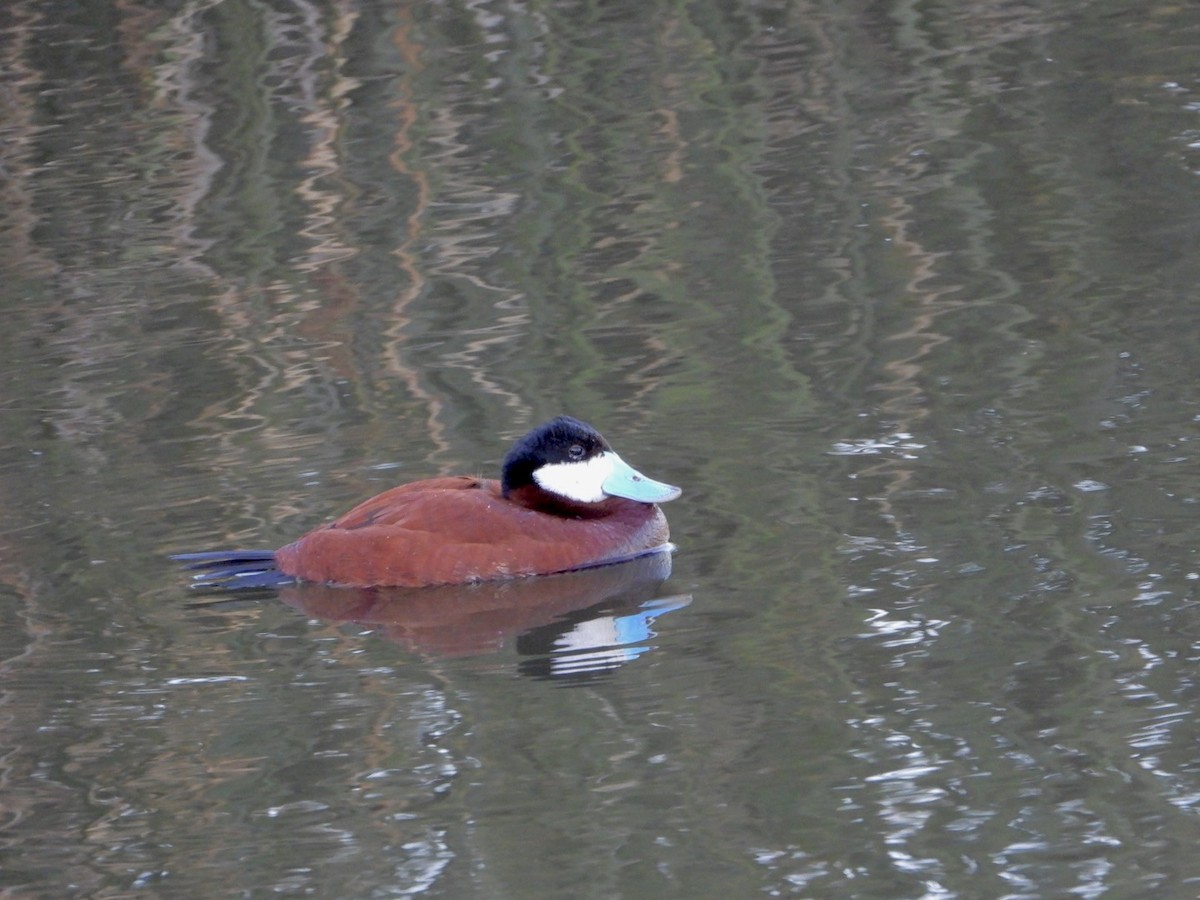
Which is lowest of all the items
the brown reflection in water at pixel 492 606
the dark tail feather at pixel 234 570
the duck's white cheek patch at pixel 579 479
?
the brown reflection in water at pixel 492 606

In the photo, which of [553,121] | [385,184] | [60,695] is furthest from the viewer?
[553,121]

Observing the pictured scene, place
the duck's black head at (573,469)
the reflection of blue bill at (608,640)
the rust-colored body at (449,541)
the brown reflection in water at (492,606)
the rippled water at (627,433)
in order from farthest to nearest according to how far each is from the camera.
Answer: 1. the duck's black head at (573,469)
2. the rust-colored body at (449,541)
3. the brown reflection in water at (492,606)
4. the reflection of blue bill at (608,640)
5. the rippled water at (627,433)

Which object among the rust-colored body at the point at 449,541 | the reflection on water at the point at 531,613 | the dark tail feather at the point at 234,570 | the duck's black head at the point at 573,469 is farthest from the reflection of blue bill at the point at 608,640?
the dark tail feather at the point at 234,570

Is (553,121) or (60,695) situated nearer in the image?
(60,695)

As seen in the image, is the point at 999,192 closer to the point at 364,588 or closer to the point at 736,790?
the point at 364,588

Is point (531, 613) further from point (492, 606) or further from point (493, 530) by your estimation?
point (493, 530)

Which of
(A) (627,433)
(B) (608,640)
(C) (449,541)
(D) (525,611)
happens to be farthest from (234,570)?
(A) (627,433)

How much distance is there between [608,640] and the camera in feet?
18.7

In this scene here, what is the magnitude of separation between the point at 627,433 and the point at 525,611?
1.48m

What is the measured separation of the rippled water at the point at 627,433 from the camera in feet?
15.0

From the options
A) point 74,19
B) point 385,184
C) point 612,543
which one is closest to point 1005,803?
point 612,543

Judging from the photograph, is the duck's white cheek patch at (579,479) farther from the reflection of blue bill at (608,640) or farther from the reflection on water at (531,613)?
the reflection of blue bill at (608,640)

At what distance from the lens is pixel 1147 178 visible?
9953 mm

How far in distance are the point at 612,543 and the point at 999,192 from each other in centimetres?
448
